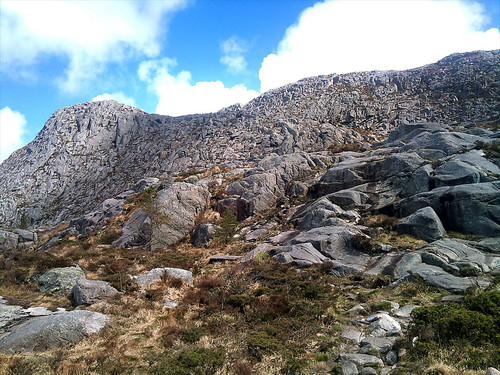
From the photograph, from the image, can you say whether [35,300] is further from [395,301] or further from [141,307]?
[395,301]

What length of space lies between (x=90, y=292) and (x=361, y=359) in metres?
13.0

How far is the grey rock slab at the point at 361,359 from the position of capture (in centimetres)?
780

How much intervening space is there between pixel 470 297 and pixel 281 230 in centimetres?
1997

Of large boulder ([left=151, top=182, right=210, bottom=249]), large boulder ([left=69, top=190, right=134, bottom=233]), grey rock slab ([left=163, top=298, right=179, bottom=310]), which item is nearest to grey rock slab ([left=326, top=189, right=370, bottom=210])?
large boulder ([left=151, top=182, right=210, bottom=249])

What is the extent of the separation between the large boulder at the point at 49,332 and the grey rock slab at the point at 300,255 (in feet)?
40.6

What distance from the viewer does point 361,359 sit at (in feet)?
26.5

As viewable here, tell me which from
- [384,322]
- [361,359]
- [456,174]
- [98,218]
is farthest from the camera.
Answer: [98,218]

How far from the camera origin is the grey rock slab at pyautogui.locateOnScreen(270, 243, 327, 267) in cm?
1920

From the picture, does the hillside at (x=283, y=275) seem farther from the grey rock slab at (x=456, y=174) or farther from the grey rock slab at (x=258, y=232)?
the grey rock slab at (x=258, y=232)

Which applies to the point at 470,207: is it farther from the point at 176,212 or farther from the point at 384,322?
the point at 176,212

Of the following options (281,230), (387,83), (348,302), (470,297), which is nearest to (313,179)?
(281,230)

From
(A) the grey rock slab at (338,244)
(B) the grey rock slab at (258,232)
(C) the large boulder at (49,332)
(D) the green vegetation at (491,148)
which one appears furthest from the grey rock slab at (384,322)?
(D) the green vegetation at (491,148)

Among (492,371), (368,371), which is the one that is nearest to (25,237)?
(368,371)

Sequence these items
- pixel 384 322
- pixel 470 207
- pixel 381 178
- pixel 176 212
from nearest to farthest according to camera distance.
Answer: pixel 384 322, pixel 470 207, pixel 381 178, pixel 176 212
